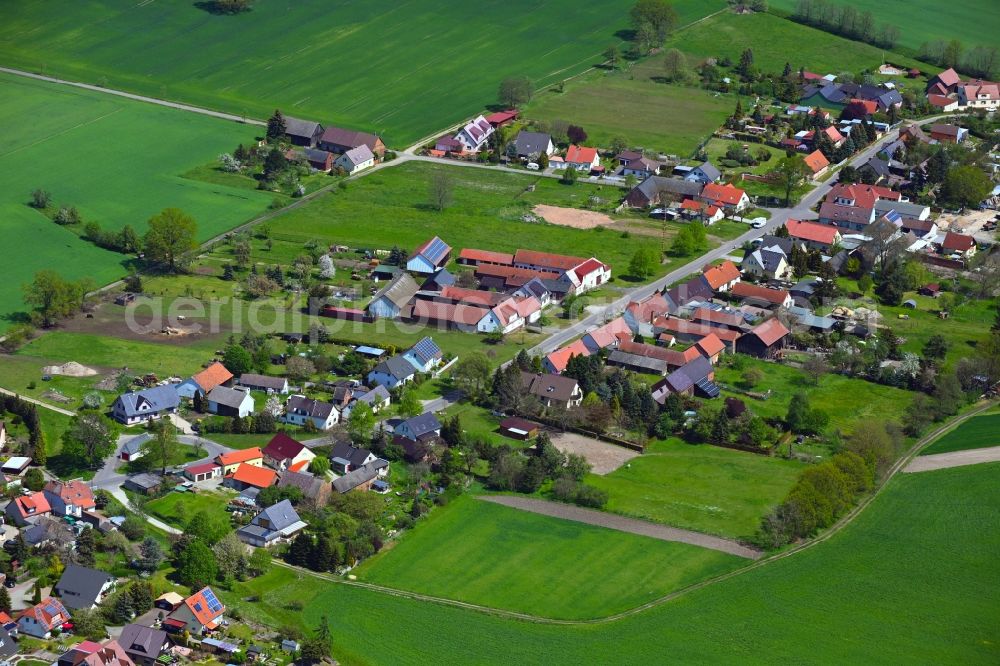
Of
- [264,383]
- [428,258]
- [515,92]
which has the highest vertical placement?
[515,92]

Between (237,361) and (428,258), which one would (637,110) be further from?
(237,361)

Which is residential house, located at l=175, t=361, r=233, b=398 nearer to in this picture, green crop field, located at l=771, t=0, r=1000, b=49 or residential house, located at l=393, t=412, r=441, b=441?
residential house, located at l=393, t=412, r=441, b=441

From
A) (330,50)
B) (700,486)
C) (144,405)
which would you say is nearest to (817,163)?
(330,50)

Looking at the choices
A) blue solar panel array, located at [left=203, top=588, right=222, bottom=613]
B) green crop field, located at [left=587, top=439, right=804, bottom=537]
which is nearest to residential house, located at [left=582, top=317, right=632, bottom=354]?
green crop field, located at [left=587, top=439, right=804, bottom=537]

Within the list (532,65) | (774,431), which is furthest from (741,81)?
(774,431)

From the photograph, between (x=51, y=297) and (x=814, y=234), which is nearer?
(x=51, y=297)

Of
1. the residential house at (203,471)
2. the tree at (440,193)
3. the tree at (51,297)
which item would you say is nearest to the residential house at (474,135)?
the tree at (440,193)

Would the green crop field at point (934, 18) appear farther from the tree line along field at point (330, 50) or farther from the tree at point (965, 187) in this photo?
the tree at point (965, 187)
